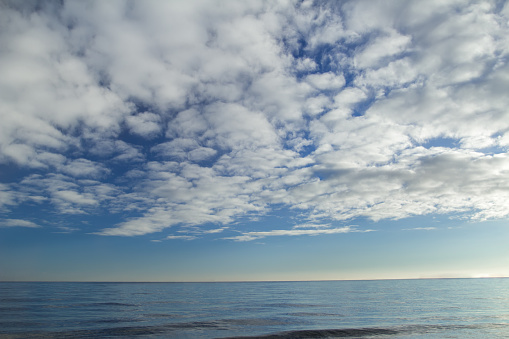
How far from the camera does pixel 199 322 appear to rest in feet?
120

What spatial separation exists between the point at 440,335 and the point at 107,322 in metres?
35.9

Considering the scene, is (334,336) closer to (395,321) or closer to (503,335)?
(395,321)

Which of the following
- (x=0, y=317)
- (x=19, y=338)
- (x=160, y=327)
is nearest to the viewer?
(x=19, y=338)

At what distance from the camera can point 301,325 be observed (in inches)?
1357

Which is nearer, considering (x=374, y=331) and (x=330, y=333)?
(x=330, y=333)

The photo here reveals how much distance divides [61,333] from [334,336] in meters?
26.3

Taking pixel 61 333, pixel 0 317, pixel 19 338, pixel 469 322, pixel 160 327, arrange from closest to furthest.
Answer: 1. pixel 19 338
2. pixel 61 333
3. pixel 160 327
4. pixel 469 322
5. pixel 0 317

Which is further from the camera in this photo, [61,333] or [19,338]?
[61,333]

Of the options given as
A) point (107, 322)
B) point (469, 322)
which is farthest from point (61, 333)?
point (469, 322)

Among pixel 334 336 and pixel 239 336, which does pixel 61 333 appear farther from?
pixel 334 336

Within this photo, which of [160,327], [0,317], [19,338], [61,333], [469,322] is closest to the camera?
[19,338]

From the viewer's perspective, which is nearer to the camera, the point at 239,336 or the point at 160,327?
the point at 239,336

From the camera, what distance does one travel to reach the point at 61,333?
29.5m

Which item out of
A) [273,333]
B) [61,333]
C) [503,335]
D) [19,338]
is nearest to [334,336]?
[273,333]
